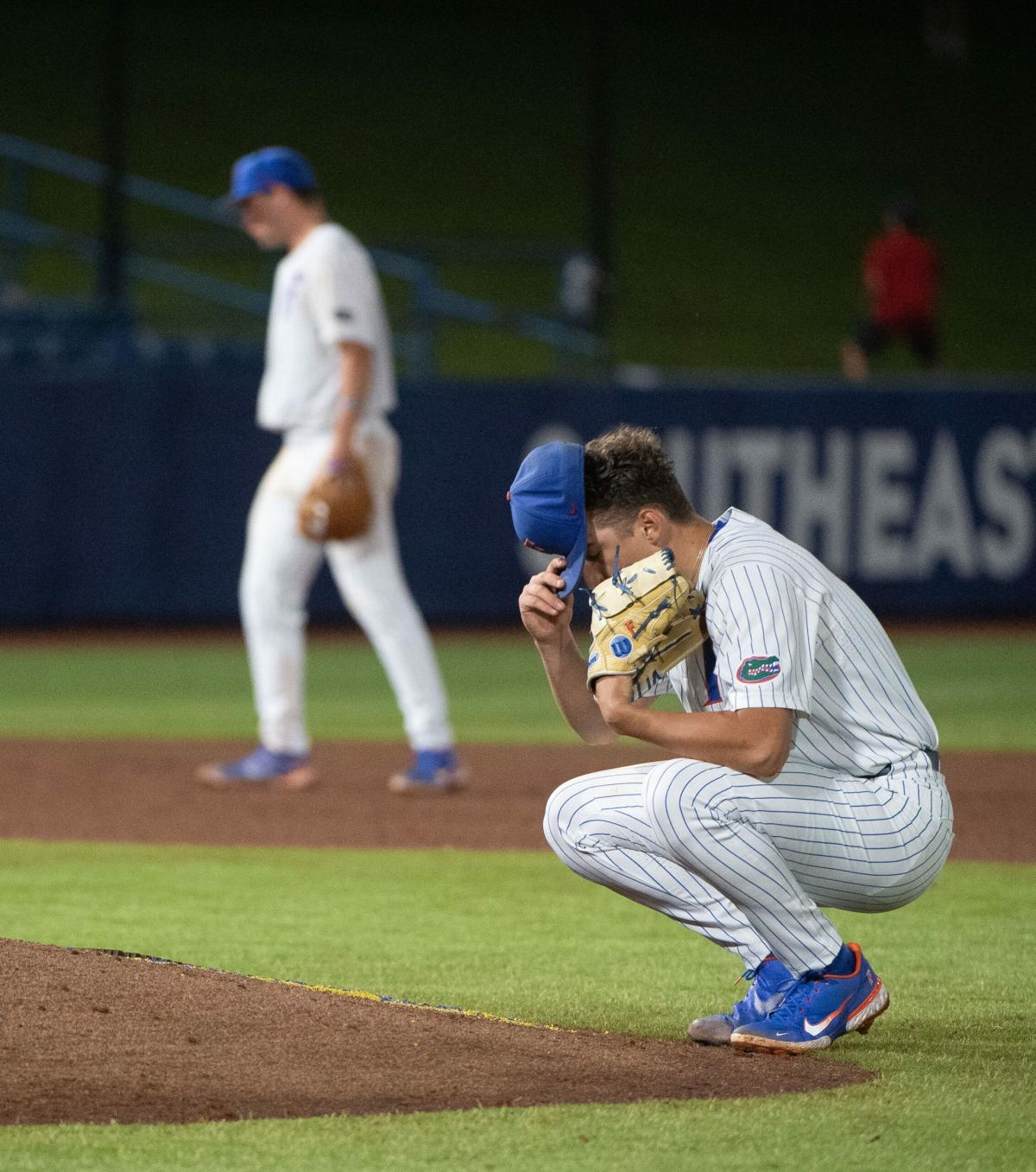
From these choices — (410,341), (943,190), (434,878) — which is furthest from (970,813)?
(943,190)

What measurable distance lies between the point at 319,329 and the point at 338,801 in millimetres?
1840

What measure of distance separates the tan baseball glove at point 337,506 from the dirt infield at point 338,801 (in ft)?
3.50

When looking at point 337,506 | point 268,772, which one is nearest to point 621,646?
point 337,506

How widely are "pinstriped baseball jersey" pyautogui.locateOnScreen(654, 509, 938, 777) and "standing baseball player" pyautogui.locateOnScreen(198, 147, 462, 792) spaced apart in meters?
3.66

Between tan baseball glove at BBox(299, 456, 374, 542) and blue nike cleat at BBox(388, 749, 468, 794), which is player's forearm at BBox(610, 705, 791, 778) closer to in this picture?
tan baseball glove at BBox(299, 456, 374, 542)

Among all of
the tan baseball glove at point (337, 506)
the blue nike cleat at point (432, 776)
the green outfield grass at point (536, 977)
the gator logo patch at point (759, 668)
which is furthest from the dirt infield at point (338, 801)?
the gator logo patch at point (759, 668)

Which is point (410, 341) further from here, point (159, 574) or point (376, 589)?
point (376, 589)

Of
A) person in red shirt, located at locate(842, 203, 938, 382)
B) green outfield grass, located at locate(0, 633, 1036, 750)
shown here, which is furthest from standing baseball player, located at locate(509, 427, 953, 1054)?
person in red shirt, located at locate(842, 203, 938, 382)

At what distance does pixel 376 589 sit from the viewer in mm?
8141

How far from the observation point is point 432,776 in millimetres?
8375

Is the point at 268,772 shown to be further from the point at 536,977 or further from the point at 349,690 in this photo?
the point at 349,690

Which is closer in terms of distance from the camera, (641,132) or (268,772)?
(268,772)

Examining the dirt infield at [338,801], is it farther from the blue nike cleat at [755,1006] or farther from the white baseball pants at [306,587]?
the blue nike cleat at [755,1006]

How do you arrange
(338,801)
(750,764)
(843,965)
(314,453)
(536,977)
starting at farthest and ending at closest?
(338,801) → (314,453) → (536,977) → (843,965) → (750,764)
